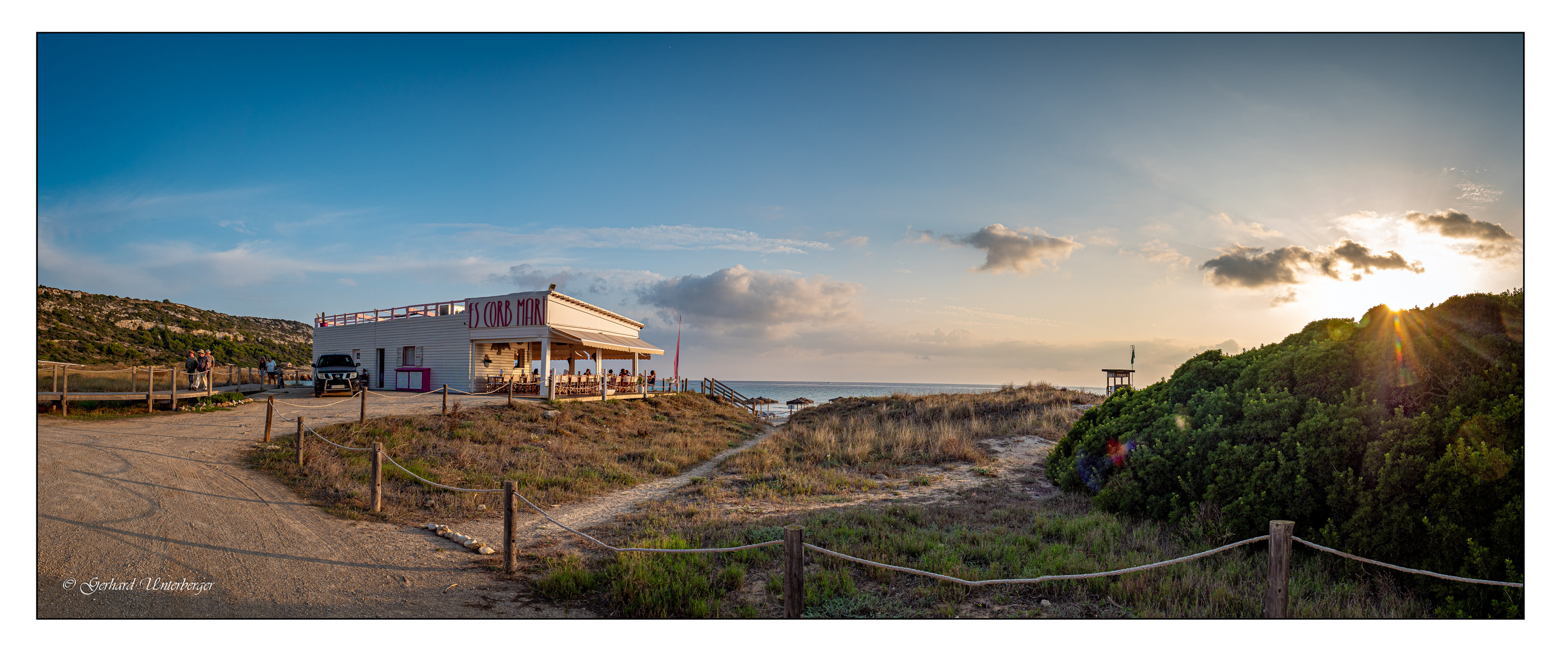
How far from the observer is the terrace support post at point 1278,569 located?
14.2ft

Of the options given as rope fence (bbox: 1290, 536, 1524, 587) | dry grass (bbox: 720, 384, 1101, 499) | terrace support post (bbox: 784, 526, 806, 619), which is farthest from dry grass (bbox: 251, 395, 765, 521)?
rope fence (bbox: 1290, 536, 1524, 587)

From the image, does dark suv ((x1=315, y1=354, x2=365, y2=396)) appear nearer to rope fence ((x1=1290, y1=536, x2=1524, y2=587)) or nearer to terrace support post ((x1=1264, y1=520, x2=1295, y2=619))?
terrace support post ((x1=1264, y1=520, x2=1295, y2=619))

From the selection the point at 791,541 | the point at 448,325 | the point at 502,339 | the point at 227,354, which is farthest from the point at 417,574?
the point at 227,354

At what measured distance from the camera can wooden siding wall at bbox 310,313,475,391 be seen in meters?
28.5

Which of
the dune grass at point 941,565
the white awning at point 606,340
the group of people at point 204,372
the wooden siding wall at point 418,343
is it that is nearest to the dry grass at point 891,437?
the dune grass at point 941,565

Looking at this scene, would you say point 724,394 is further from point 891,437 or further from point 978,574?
point 978,574

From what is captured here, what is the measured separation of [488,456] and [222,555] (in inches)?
275

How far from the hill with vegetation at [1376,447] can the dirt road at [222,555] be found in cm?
719

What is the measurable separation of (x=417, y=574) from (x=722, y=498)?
195 inches

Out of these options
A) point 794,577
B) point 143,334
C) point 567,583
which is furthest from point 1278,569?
point 143,334

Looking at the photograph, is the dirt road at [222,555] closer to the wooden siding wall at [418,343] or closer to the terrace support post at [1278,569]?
the terrace support post at [1278,569]

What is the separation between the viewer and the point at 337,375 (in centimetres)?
2672

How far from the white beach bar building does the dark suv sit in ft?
4.86

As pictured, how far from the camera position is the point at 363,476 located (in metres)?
10.8
